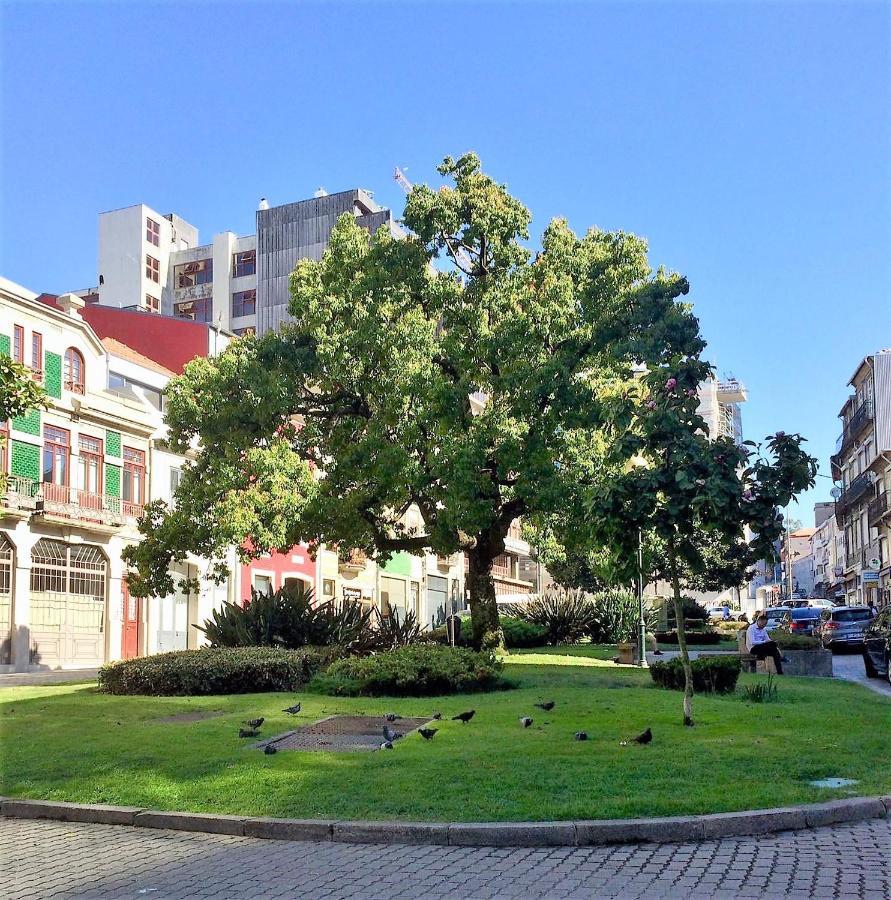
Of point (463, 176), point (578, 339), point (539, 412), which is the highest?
point (463, 176)

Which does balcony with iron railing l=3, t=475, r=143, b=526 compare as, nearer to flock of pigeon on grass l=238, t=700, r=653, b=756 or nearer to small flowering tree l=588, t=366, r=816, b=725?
flock of pigeon on grass l=238, t=700, r=653, b=756

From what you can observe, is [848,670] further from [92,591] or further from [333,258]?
[92,591]

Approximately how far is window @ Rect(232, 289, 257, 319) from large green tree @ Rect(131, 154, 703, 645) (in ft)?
132

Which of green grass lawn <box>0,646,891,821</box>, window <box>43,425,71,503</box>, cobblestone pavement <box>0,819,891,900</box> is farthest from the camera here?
window <box>43,425,71,503</box>

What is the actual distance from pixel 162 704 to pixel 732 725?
7.53m

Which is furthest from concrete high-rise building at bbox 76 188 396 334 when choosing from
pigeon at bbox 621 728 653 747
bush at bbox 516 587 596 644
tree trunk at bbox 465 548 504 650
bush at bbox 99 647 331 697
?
pigeon at bbox 621 728 653 747

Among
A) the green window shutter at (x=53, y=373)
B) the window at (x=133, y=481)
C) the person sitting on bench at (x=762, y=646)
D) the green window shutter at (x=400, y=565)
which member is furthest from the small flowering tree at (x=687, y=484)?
the green window shutter at (x=400, y=565)

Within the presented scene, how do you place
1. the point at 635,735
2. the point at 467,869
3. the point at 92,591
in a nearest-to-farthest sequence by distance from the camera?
the point at 467,869 → the point at 635,735 → the point at 92,591

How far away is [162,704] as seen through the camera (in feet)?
47.1

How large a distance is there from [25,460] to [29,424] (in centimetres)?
106

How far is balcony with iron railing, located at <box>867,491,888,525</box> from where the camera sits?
5906 centimetres

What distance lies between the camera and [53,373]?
32.4 meters

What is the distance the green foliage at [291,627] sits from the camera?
1922 centimetres

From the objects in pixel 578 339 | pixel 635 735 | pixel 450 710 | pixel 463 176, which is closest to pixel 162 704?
pixel 450 710
